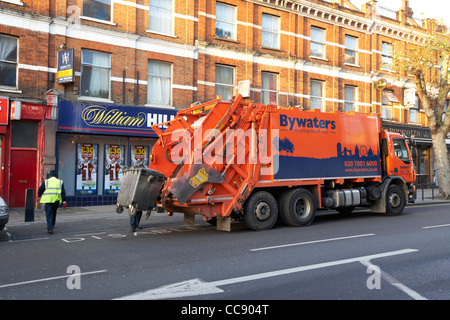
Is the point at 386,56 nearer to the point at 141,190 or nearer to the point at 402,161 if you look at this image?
the point at 402,161

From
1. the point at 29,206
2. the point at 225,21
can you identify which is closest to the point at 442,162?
the point at 225,21

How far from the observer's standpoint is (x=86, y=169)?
1603 cm

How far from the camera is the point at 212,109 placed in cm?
920

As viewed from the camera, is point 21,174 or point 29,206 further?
point 21,174

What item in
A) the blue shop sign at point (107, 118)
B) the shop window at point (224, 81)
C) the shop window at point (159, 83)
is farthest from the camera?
the shop window at point (224, 81)

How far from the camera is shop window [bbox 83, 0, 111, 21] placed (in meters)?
15.9

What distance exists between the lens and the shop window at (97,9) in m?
15.9

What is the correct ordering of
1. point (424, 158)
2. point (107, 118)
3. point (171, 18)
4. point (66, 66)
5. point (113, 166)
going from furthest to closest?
1. point (424, 158)
2. point (171, 18)
3. point (113, 166)
4. point (107, 118)
5. point (66, 66)

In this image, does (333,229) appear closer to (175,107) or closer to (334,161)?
(334,161)

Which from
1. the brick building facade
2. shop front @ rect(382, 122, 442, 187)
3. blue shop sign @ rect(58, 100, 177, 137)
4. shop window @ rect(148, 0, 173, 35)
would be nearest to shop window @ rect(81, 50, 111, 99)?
the brick building facade

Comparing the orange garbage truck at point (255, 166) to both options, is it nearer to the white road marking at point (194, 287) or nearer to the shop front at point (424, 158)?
the white road marking at point (194, 287)

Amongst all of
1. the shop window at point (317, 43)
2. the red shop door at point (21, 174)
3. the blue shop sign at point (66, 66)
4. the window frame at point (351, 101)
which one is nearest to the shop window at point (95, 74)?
the blue shop sign at point (66, 66)

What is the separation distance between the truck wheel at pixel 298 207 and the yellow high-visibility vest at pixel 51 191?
5.82 metres

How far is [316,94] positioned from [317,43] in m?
2.96
